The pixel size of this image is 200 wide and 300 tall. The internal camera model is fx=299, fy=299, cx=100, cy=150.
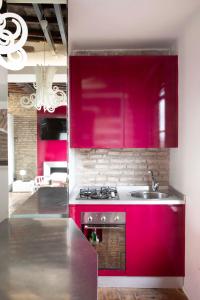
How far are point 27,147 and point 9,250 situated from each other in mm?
1157

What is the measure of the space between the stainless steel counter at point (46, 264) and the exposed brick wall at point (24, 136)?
0.67m

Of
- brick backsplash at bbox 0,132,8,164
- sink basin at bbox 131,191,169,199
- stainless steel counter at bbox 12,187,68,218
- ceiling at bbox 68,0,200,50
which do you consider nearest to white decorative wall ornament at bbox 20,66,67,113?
brick backsplash at bbox 0,132,8,164

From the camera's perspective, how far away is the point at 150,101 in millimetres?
3152

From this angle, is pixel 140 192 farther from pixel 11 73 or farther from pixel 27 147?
pixel 11 73

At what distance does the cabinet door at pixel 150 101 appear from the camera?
3.13 meters

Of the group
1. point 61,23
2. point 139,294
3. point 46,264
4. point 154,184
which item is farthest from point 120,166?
point 46,264

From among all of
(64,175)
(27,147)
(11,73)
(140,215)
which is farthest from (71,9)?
(140,215)

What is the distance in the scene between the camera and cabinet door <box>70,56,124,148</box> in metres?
3.13

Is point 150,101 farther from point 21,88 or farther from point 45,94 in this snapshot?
point 21,88

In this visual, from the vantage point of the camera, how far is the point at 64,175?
2.65 meters

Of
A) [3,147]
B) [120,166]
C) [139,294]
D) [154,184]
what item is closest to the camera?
[3,147]

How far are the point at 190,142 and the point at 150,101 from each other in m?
0.69

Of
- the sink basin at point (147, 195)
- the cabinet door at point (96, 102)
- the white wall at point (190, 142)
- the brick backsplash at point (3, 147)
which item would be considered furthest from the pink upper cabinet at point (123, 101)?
the brick backsplash at point (3, 147)

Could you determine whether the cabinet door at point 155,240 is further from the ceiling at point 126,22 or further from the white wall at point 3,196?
the ceiling at point 126,22
